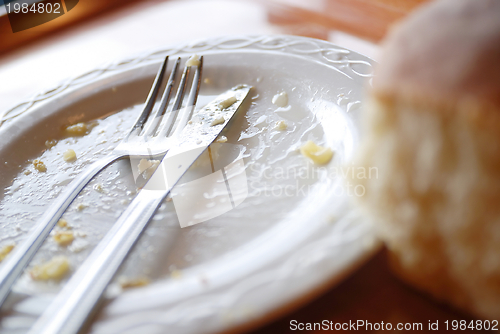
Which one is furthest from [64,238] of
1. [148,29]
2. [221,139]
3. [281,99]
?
[148,29]

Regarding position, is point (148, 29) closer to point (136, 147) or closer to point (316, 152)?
point (136, 147)

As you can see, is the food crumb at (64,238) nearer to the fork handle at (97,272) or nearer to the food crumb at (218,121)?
A: the fork handle at (97,272)

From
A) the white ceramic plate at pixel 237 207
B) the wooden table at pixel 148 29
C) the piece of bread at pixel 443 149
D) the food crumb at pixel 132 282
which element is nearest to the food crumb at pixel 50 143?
the white ceramic plate at pixel 237 207

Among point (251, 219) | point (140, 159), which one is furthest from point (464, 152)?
point (140, 159)

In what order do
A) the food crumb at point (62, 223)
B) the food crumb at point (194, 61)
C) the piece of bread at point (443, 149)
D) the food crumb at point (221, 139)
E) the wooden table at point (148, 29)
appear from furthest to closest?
1. the wooden table at point (148, 29)
2. the food crumb at point (194, 61)
3. the food crumb at point (221, 139)
4. the food crumb at point (62, 223)
5. the piece of bread at point (443, 149)

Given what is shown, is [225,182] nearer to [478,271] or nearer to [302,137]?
[302,137]
